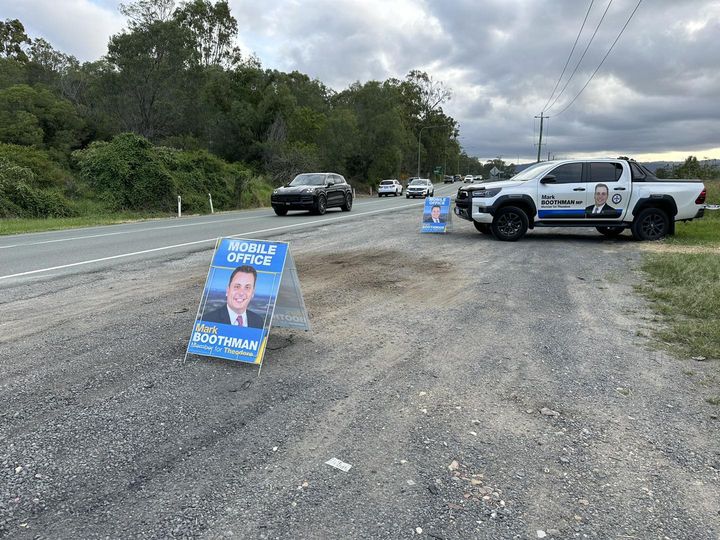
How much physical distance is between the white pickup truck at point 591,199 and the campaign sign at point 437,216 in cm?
167

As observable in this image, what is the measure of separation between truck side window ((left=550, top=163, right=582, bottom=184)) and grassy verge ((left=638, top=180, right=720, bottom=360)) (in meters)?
2.58

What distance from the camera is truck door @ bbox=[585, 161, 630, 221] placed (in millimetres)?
11992

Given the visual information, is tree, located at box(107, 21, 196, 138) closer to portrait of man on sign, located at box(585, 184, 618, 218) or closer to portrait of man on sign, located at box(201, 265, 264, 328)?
portrait of man on sign, located at box(585, 184, 618, 218)

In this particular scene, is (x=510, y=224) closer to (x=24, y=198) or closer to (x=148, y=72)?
(x=24, y=198)

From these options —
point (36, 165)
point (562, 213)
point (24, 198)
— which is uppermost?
point (36, 165)

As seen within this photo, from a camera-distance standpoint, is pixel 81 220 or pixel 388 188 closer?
pixel 81 220

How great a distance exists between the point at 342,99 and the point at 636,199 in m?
60.2

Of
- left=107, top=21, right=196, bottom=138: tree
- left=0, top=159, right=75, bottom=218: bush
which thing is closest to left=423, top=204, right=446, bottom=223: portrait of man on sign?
left=0, top=159, right=75, bottom=218: bush

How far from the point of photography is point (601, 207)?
12094 millimetres

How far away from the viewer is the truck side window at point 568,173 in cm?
1215

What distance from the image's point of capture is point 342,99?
67625 mm

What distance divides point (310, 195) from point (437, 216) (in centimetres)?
755

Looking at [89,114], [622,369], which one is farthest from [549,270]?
[89,114]

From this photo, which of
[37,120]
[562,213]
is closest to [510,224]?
[562,213]
